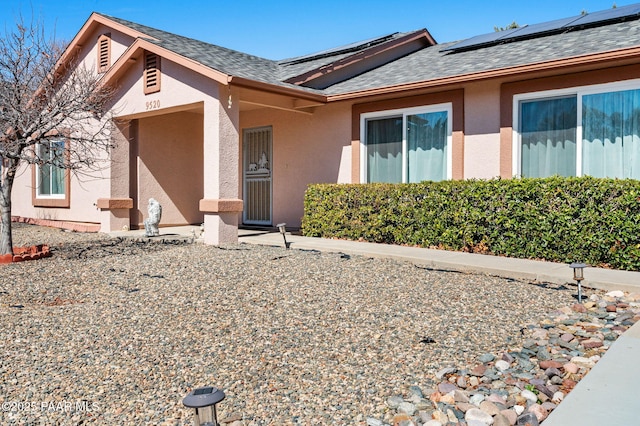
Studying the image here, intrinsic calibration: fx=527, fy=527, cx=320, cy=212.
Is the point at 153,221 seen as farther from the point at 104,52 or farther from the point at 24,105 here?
the point at 104,52

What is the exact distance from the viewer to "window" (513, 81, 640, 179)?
26.6ft

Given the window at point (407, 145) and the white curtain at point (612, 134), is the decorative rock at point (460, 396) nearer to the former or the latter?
the white curtain at point (612, 134)

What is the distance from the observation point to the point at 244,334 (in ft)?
14.2

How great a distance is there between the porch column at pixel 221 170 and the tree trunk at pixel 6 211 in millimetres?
3042

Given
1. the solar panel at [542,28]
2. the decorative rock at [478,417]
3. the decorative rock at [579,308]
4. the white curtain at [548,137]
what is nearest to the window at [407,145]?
the white curtain at [548,137]

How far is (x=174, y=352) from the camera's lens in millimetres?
A: 3986

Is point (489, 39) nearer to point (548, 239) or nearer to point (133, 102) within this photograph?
point (548, 239)

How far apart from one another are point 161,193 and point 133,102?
8.08ft

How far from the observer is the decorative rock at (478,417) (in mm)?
2951

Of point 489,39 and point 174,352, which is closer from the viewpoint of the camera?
point 174,352

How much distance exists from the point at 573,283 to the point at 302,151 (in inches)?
282

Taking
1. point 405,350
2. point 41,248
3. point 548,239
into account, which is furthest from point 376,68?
point 405,350

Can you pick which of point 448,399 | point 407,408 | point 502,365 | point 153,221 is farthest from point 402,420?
point 153,221

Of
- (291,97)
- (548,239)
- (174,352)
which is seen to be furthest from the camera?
(291,97)
